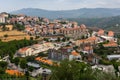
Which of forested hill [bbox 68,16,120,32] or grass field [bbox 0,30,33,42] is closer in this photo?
grass field [bbox 0,30,33,42]

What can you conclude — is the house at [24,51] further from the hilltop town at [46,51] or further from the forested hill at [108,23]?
the forested hill at [108,23]

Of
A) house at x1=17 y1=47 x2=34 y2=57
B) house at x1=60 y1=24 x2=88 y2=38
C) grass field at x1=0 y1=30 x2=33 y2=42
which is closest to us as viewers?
house at x1=17 y1=47 x2=34 y2=57

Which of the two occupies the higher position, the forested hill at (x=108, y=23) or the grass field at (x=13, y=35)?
the grass field at (x=13, y=35)

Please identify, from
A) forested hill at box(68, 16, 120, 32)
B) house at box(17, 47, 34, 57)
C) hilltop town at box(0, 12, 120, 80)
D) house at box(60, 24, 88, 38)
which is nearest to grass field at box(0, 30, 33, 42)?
hilltop town at box(0, 12, 120, 80)

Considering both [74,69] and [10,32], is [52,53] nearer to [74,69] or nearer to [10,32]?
[10,32]

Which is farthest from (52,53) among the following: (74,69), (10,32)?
(74,69)

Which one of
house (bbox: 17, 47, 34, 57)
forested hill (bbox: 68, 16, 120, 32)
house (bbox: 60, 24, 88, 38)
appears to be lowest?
forested hill (bbox: 68, 16, 120, 32)

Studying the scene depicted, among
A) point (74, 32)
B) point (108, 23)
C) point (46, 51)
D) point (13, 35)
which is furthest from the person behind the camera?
point (108, 23)

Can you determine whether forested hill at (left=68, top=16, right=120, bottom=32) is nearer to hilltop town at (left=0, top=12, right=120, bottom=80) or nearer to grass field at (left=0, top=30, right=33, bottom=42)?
hilltop town at (left=0, top=12, right=120, bottom=80)

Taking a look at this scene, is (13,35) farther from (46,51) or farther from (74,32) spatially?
(74,32)

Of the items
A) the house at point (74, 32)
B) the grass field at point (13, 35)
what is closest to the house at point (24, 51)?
the grass field at point (13, 35)

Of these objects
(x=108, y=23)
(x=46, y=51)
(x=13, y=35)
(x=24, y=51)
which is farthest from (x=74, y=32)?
(x=108, y=23)
